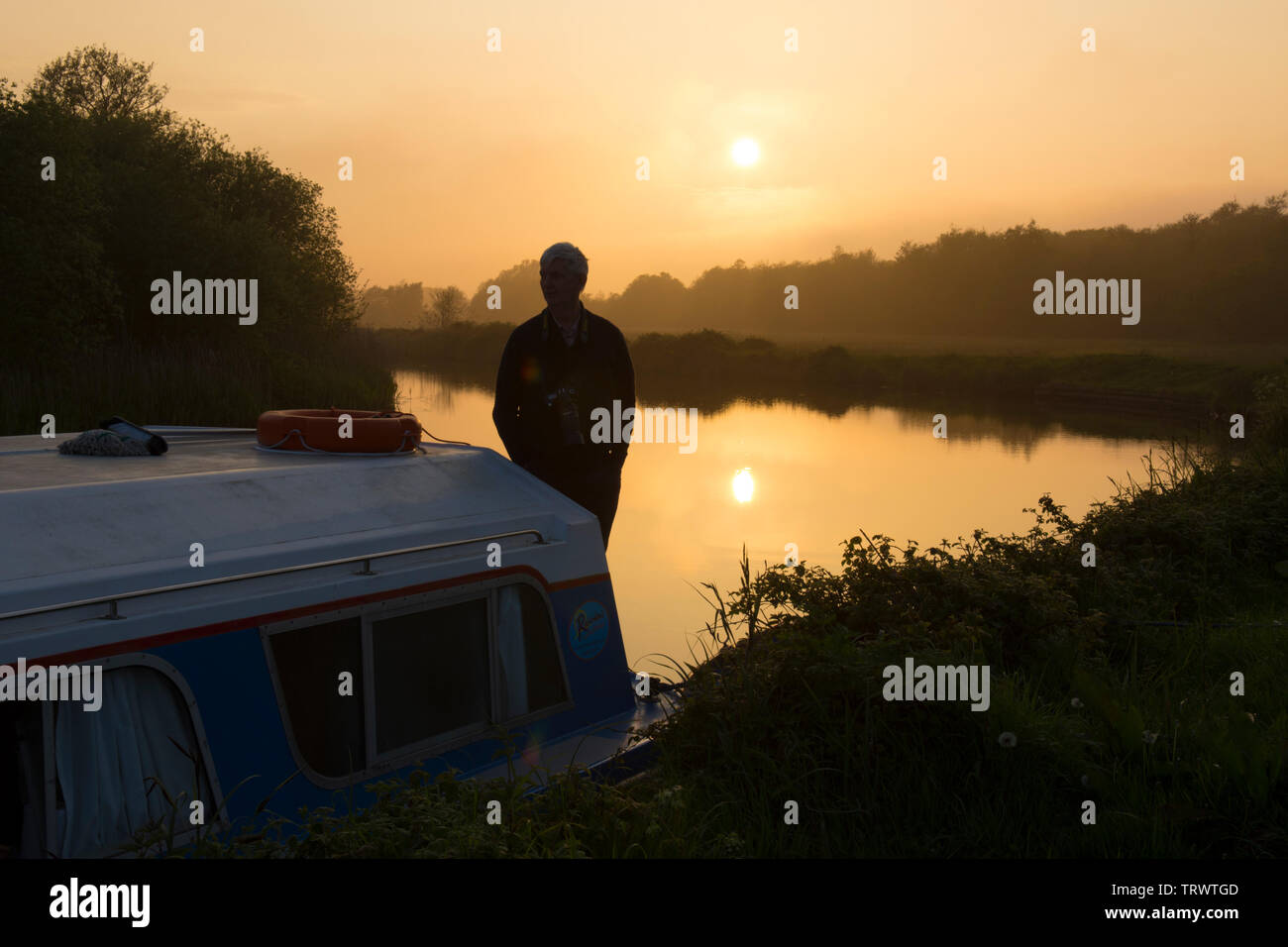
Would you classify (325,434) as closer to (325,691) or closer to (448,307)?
(325,691)

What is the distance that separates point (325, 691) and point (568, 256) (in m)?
2.52

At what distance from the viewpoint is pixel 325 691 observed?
411 cm

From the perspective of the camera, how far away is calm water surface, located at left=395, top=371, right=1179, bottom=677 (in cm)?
1343

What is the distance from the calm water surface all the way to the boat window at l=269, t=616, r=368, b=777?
425cm

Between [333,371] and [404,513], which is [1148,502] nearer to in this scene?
[404,513]

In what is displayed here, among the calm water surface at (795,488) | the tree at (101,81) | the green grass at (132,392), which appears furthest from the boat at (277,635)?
the tree at (101,81)

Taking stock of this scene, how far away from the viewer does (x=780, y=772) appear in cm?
429

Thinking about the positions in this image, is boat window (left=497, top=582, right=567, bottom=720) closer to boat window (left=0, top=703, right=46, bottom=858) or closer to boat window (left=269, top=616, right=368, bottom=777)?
boat window (left=269, top=616, right=368, bottom=777)

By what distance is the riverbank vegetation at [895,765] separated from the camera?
140 inches

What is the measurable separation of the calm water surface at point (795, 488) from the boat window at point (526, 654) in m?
3.18

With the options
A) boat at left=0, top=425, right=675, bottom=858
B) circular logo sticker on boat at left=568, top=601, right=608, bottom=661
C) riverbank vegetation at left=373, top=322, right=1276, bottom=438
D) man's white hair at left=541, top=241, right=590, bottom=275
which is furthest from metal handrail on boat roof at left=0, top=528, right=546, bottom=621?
riverbank vegetation at left=373, top=322, right=1276, bottom=438

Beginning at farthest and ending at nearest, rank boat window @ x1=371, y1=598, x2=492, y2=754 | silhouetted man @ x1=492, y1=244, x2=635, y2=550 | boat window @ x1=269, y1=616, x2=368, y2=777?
silhouetted man @ x1=492, y1=244, x2=635, y2=550, boat window @ x1=371, y1=598, x2=492, y2=754, boat window @ x1=269, y1=616, x2=368, y2=777

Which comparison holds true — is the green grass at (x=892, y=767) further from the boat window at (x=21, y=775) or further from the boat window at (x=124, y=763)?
the boat window at (x=21, y=775)
